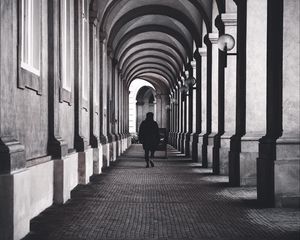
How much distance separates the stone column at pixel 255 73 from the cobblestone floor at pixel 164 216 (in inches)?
47.0

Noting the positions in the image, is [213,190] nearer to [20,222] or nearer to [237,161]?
[237,161]

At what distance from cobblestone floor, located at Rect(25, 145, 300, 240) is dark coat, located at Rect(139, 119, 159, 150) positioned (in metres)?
5.84

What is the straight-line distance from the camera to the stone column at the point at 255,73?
11242 mm

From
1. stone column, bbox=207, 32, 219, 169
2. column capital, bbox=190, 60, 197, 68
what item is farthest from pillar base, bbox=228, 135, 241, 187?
column capital, bbox=190, 60, 197, 68

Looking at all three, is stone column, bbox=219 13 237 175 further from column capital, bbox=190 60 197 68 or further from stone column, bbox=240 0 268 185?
column capital, bbox=190 60 197 68

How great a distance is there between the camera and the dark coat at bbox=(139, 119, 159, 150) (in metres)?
17.4

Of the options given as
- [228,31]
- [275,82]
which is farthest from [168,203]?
[228,31]

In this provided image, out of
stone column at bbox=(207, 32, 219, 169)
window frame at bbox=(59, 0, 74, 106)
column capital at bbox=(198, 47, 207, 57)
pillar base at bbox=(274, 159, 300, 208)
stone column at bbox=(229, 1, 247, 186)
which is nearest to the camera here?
pillar base at bbox=(274, 159, 300, 208)

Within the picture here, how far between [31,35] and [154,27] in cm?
1959

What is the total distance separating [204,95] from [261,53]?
8985 millimetres

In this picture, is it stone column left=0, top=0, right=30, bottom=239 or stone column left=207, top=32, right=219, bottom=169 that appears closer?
stone column left=0, top=0, right=30, bottom=239

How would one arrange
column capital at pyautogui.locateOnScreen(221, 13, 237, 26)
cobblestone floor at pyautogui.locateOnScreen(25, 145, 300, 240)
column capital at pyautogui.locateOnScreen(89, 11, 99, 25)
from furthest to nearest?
column capital at pyautogui.locateOnScreen(89, 11, 99, 25) < column capital at pyautogui.locateOnScreen(221, 13, 237, 26) < cobblestone floor at pyautogui.locateOnScreen(25, 145, 300, 240)

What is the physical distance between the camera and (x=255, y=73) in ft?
37.2

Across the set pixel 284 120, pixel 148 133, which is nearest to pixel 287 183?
pixel 284 120
